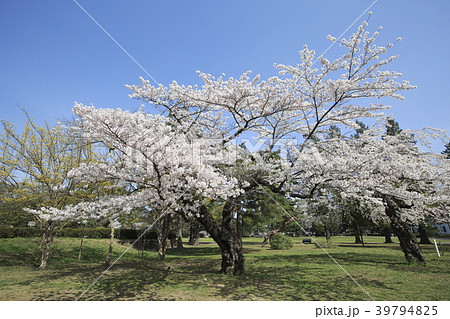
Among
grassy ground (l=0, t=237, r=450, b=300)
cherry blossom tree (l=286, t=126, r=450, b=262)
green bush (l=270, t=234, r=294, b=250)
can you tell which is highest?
cherry blossom tree (l=286, t=126, r=450, b=262)

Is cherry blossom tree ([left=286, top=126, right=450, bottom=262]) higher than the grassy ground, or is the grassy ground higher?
cherry blossom tree ([left=286, top=126, right=450, bottom=262])

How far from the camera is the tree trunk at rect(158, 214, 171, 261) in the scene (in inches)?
509

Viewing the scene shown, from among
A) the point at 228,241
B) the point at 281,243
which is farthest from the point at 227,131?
the point at 281,243

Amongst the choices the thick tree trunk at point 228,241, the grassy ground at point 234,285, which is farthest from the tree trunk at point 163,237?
the thick tree trunk at point 228,241

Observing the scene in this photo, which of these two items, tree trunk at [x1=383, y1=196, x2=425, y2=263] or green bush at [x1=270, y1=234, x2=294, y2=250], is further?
green bush at [x1=270, y1=234, x2=294, y2=250]

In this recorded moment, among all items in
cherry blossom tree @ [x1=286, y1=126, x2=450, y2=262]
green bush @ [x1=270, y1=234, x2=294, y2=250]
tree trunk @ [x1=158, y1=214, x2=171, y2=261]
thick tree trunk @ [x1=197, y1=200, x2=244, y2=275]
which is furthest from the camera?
green bush @ [x1=270, y1=234, x2=294, y2=250]

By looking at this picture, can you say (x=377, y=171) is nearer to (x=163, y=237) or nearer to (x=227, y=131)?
(x=227, y=131)

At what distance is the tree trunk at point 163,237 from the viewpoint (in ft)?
42.4

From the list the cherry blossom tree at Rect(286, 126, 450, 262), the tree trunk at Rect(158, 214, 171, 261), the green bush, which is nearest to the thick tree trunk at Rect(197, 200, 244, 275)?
the cherry blossom tree at Rect(286, 126, 450, 262)

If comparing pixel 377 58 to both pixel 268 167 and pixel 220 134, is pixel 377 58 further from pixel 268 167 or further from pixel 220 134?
pixel 220 134

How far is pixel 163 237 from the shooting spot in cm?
1337

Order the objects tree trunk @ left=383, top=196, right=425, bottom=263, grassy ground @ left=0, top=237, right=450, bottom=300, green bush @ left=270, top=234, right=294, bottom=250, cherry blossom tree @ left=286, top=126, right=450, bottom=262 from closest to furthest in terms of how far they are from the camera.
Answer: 1. grassy ground @ left=0, top=237, right=450, bottom=300
2. cherry blossom tree @ left=286, top=126, right=450, bottom=262
3. tree trunk @ left=383, top=196, right=425, bottom=263
4. green bush @ left=270, top=234, right=294, bottom=250

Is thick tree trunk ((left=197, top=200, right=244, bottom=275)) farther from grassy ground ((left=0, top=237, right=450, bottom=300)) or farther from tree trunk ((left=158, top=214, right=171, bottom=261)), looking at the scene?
tree trunk ((left=158, top=214, right=171, bottom=261))

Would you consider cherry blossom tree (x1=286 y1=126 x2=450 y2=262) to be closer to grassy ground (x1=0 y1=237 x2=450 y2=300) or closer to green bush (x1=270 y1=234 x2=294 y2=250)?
grassy ground (x1=0 y1=237 x2=450 y2=300)
